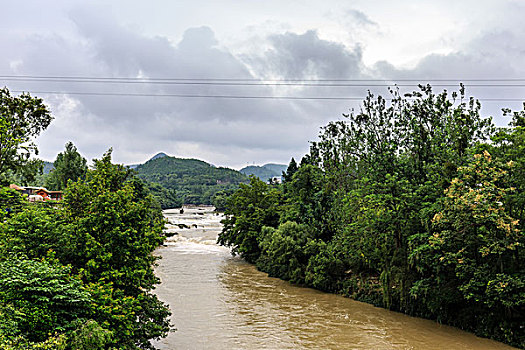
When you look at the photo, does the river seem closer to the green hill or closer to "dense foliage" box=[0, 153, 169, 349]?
"dense foliage" box=[0, 153, 169, 349]

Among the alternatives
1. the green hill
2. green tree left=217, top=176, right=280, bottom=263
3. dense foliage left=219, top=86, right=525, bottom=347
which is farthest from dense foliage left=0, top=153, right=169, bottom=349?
the green hill

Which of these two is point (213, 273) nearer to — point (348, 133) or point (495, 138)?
point (348, 133)

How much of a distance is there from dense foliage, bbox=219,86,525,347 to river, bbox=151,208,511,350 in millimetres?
1048

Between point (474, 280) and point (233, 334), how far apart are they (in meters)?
9.89

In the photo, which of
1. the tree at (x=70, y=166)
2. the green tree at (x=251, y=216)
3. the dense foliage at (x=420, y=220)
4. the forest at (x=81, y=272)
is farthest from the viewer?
the tree at (x=70, y=166)

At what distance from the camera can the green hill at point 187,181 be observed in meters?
119

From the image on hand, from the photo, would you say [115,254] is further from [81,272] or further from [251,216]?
[251,216]

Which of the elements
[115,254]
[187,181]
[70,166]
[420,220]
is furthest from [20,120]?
[187,181]

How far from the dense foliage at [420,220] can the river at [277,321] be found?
1.05 metres

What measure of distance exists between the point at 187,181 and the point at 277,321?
145 meters

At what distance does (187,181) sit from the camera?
161 meters

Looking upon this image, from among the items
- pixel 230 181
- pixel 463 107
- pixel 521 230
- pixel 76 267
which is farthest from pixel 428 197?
pixel 230 181

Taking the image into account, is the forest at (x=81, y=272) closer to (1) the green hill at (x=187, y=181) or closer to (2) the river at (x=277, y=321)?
(2) the river at (x=277, y=321)

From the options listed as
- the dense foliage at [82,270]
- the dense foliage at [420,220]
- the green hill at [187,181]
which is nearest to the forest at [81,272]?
the dense foliage at [82,270]
